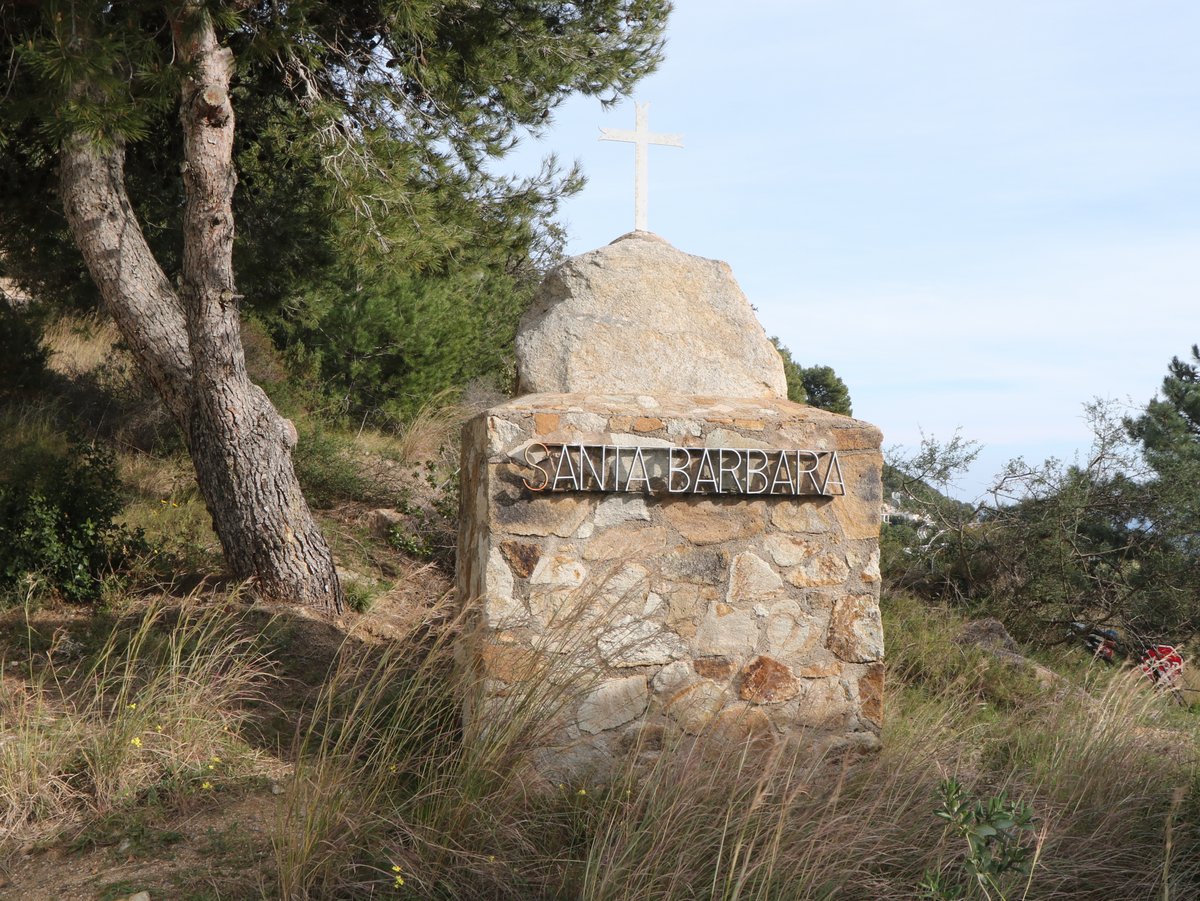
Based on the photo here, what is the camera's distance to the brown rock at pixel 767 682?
4508 mm

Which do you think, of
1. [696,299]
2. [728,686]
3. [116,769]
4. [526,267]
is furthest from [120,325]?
[526,267]

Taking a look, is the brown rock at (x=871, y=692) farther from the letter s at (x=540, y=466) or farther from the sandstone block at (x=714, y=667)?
the letter s at (x=540, y=466)

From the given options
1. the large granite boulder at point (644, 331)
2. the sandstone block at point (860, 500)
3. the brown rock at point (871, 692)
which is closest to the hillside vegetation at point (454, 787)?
the brown rock at point (871, 692)

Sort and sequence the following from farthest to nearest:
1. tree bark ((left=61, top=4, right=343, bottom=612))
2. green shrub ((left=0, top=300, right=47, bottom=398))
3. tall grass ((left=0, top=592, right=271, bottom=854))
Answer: green shrub ((left=0, top=300, right=47, bottom=398)) < tree bark ((left=61, top=4, right=343, bottom=612)) < tall grass ((left=0, top=592, right=271, bottom=854))

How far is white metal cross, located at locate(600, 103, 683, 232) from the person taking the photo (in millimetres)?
5125

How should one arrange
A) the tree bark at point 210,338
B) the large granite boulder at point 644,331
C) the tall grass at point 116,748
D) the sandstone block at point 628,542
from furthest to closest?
1. the tree bark at point 210,338
2. the large granite boulder at point 644,331
3. the sandstone block at point 628,542
4. the tall grass at point 116,748

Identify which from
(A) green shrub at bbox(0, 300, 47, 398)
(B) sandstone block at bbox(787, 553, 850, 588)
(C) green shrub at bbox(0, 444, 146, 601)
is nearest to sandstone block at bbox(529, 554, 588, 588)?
(B) sandstone block at bbox(787, 553, 850, 588)

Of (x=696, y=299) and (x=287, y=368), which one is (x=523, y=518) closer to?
(x=696, y=299)

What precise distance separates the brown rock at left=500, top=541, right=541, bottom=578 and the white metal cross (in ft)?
6.02

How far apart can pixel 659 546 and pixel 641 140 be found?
203 centimetres

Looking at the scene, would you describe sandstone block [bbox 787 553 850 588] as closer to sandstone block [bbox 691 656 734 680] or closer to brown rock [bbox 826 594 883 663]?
brown rock [bbox 826 594 883 663]

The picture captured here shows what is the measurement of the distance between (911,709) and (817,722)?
52.7 inches

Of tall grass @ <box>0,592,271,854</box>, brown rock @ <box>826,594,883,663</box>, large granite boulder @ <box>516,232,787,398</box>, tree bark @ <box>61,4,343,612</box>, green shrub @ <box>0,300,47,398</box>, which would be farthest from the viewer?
green shrub @ <box>0,300,47,398</box>

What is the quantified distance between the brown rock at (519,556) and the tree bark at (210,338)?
9.58 ft
